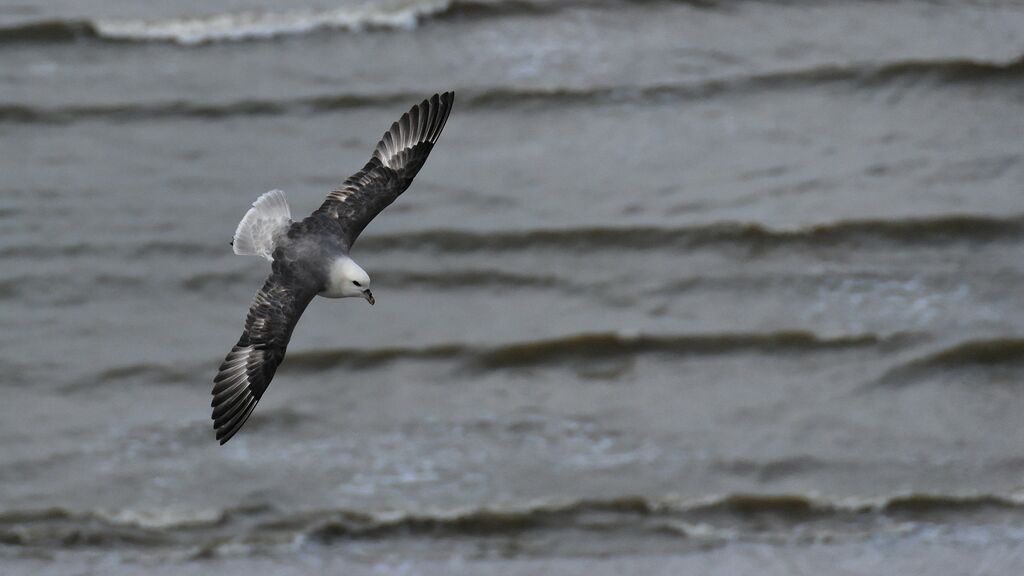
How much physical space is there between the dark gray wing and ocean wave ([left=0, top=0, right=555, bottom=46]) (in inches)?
279

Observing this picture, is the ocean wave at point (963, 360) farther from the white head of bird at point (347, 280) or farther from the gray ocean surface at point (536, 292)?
the white head of bird at point (347, 280)

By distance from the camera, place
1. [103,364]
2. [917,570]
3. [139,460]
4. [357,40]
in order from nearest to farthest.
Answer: [917,570] < [139,460] < [103,364] < [357,40]

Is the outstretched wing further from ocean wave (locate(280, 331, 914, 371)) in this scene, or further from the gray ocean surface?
ocean wave (locate(280, 331, 914, 371))

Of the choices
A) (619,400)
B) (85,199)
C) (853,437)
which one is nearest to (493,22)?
(85,199)

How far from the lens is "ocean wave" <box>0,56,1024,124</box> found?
1319 cm

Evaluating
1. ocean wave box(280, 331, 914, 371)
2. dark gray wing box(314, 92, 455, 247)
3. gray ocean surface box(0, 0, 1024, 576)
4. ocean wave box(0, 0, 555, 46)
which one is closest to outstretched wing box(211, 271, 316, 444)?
dark gray wing box(314, 92, 455, 247)

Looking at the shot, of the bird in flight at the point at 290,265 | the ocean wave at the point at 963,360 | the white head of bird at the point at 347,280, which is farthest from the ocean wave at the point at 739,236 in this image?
the white head of bird at the point at 347,280

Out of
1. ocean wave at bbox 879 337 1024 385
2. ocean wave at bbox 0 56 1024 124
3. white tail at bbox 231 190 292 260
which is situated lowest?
ocean wave at bbox 879 337 1024 385

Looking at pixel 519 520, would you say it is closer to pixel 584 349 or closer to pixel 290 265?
pixel 584 349

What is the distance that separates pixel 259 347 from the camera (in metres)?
6.62

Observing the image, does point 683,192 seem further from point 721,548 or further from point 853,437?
point 721,548

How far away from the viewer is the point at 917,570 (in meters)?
8.19

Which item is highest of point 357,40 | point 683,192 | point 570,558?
point 357,40

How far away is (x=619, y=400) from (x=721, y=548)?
1780 millimetres
